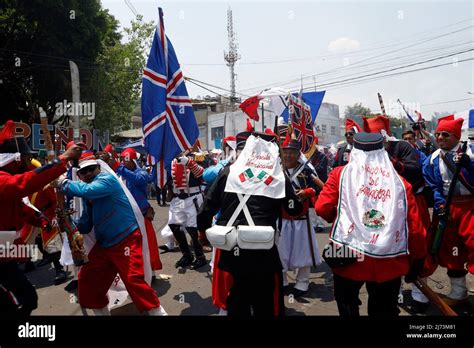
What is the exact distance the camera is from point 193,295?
4867 mm

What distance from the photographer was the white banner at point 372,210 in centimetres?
258

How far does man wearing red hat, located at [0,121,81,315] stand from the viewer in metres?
2.80

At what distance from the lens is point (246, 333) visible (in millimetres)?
2885

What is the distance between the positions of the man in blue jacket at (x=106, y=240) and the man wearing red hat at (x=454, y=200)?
3148 mm

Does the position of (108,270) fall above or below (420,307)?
above

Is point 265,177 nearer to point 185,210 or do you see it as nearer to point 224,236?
point 224,236

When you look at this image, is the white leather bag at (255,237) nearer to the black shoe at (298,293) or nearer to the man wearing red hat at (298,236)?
the man wearing red hat at (298,236)

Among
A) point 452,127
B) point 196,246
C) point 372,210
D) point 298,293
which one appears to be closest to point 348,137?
point 452,127

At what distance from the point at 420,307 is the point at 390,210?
6.87 ft

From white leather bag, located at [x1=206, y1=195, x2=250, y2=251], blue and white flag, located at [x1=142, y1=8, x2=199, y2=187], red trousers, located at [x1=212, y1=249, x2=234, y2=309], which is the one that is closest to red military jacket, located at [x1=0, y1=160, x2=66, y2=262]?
white leather bag, located at [x1=206, y1=195, x2=250, y2=251]

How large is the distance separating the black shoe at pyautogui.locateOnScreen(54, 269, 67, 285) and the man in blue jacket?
2466mm

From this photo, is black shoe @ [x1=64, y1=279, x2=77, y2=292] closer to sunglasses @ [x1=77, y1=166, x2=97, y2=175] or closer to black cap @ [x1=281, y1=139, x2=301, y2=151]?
sunglasses @ [x1=77, y1=166, x2=97, y2=175]

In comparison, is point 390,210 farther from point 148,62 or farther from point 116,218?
point 148,62

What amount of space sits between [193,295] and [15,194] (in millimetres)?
2777
